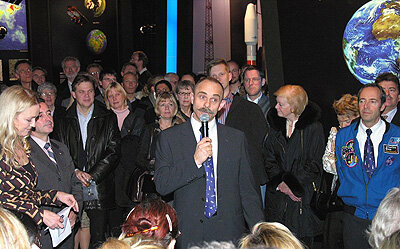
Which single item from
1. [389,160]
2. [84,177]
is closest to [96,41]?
[84,177]

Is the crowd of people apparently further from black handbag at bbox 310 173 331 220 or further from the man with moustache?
the man with moustache

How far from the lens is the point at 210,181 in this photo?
3.46 m

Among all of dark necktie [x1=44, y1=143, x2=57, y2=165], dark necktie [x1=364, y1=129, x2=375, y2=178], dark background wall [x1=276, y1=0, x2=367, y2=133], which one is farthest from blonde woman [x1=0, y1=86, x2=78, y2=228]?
dark background wall [x1=276, y1=0, x2=367, y2=133]

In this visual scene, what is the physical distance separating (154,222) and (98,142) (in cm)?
309

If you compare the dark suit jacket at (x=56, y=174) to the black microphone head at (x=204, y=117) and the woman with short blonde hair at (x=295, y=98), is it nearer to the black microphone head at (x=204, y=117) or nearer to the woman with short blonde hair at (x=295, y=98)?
the black microphone head at (x=204, y=117)

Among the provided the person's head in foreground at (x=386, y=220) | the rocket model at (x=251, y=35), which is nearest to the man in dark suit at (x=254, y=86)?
the person's head in foreground at (x=386, y=220)

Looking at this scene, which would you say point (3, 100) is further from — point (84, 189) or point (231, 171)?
point (84, 189)

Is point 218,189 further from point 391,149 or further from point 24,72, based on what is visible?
point 24,72

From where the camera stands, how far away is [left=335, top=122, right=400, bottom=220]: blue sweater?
402 cm

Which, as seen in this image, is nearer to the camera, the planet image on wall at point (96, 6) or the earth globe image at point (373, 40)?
the earth globe image at point (373, 40)

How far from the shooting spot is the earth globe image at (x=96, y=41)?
1249 centimetres

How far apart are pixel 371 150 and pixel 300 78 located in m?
2.69

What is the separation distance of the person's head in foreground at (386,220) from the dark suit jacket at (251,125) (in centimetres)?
236

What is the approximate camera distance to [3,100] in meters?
3.42
